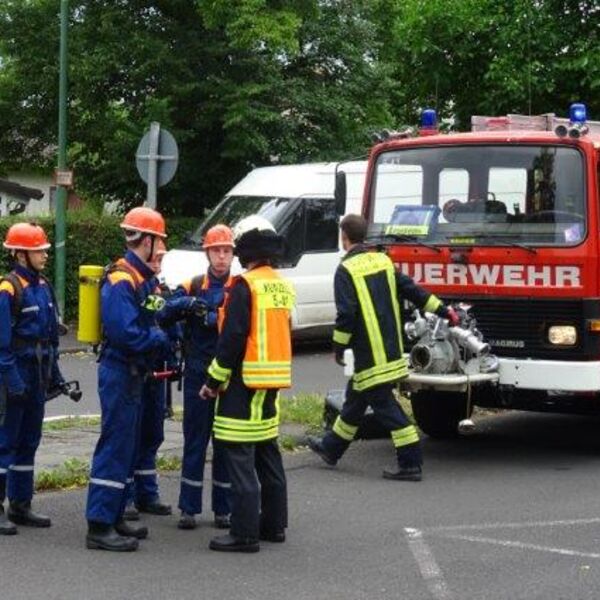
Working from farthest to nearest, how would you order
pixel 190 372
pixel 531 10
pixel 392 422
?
1. pixel 531 10
2. pixel 392 422
3. pixel 190 372

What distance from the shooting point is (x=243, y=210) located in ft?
63.3

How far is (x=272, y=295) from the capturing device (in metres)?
7.86

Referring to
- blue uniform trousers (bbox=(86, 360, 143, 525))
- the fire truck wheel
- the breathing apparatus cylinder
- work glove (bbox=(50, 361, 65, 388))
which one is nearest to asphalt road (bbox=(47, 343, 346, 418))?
the fire truck wheel

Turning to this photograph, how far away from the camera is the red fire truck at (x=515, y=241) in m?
10.2

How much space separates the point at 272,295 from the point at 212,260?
2.50 ft

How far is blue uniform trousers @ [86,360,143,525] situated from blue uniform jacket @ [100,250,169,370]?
9cm

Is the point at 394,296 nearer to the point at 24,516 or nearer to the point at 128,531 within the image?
the point at 128,531

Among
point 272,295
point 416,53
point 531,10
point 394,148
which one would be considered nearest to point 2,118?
point 416,53

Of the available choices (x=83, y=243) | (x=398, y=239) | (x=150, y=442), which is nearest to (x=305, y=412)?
(x=398, y=239)

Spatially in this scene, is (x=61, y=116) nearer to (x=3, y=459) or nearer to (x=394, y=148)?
(x=394, y=148)

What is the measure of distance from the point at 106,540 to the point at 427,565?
170 centimetres

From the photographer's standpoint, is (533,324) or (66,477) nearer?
(66,477)

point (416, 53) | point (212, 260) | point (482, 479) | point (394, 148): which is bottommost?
point (482, 479)

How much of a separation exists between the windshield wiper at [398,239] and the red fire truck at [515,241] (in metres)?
0.01
